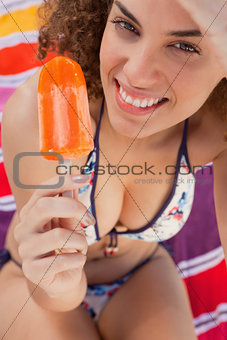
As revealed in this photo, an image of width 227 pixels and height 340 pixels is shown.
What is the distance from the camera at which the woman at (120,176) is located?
0.93m

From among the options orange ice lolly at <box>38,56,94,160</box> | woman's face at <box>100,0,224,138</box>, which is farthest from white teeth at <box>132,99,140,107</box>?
orange ice lolly at <box>38,56,94,160</box>

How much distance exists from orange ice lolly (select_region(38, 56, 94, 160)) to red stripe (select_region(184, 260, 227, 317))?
1.14 metres

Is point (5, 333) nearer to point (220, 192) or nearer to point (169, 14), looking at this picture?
point (220, 192)

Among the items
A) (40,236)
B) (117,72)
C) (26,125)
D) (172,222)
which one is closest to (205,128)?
A: (172,222)

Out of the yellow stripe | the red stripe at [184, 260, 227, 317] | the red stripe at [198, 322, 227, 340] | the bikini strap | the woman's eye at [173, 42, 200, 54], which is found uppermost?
the woman's eye at [173, 42, 200, 54]

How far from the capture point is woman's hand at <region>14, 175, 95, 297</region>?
0.90m

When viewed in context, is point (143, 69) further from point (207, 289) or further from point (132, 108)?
point (207, 289)

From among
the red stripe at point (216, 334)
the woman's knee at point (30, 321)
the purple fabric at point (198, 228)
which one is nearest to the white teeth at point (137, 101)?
the woman's knee at point (30, 321)

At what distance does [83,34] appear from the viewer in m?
1.30

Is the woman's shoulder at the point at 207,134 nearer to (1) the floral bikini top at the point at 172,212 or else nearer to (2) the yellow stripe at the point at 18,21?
(1) the floral bikini top at the point at 172,212

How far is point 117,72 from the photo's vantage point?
41.3 inches

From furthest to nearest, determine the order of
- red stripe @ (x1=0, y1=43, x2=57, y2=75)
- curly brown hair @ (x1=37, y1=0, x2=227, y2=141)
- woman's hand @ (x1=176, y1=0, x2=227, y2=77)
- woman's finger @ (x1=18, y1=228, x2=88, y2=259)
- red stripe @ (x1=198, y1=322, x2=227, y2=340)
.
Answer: red stripe @ (x1=0, y1=43, x2=57, y2=75) < red stripe @ (x1=198, y1=322, x2=227, y2=340) < curly brown hair @ (x1=37, y1=0, x2=227, y2=141) < woman's finger @ (x1=18, y1=228, x2=88, y2=259) < woman's hand @ (x1=176, y1=0, x2=227, y2=77)

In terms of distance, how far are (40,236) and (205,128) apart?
2.33ft

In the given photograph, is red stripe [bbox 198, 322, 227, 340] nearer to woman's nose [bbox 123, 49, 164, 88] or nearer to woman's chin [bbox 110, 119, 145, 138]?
woman's chin [bbox 110, 119, 145, 138]
